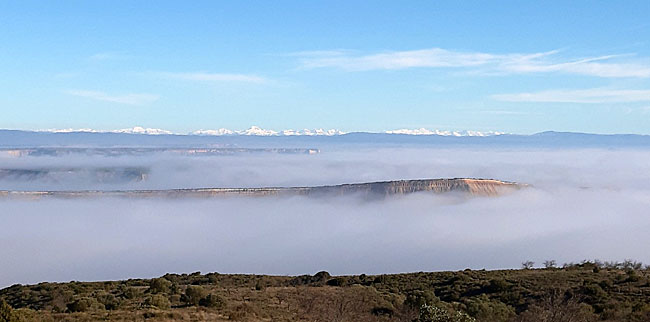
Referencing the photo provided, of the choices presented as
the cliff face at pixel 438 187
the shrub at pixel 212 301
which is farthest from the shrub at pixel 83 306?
the cliff face at pixel 438 187

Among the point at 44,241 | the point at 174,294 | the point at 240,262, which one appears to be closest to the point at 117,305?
the point at 174,294

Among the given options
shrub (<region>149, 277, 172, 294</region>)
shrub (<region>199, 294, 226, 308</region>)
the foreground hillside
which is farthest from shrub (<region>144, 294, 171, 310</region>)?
shrub (<region>149, 277, 172, 294</region>)

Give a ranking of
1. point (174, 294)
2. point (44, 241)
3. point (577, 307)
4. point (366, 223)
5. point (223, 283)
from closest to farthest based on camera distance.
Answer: point (577, 307), point (174, 294), point (223, 283), point (44, 241), point (366, 223)

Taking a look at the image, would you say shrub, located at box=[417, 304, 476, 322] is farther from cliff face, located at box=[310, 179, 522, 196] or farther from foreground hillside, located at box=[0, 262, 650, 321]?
cliff face, located at box=[310, 179, 522, 196]

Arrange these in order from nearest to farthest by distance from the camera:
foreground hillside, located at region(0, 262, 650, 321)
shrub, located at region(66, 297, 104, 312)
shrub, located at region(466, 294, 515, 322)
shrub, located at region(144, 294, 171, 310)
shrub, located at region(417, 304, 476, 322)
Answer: shrub, located at region(417, 304, 476, 322), foreground hillside, located at region(0, 262, 650, 321), shrub, located at region(66, 297, 104, 312), shrub, located at region(144, 294, 171, 310), shrub, located at region(466, 294, 515, 322)

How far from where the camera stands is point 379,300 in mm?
→ 32562

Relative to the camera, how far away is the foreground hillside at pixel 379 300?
25297 mm

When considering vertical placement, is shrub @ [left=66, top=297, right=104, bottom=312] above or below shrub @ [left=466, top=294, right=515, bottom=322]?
above

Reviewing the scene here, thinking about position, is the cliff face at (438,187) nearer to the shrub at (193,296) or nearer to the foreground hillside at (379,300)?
the foreground hillside at (379,300)

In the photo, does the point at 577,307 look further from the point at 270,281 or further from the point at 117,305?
the point at 270,281

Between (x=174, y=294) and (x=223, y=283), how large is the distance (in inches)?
421

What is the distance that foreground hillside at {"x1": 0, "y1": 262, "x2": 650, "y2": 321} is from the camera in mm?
25297

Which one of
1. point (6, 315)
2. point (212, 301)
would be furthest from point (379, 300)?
point (6, 315)

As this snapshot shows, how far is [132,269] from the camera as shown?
109 metres
